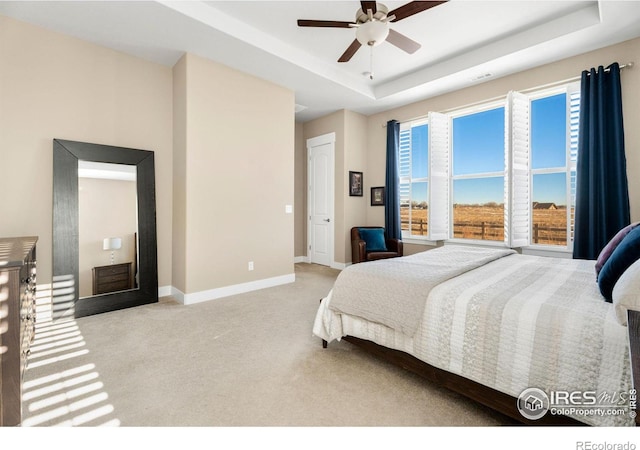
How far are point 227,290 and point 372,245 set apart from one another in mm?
2380

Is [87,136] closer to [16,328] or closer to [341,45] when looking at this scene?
[16,328]

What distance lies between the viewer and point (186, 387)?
1819mm

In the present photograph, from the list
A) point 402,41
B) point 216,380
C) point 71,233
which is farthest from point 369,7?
point 71,233

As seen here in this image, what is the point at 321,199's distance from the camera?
5797 millimetres

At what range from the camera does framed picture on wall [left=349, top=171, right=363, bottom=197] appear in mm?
5463

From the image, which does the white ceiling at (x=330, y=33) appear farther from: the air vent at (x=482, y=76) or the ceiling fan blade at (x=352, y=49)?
the ceiling fan blade at (x=352, y=49)

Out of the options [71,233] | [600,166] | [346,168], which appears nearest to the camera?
[71,233]

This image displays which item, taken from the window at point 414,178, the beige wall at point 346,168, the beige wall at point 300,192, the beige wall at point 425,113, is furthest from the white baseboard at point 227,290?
the window at point 414,178

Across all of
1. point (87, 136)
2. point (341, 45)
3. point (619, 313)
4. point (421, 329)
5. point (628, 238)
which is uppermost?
point (341, 45)

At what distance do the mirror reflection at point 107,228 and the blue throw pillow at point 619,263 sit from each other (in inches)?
157

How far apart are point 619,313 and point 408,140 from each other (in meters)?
4.49

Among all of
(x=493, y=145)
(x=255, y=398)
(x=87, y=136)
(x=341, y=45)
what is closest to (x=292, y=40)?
(x=341, y=45)

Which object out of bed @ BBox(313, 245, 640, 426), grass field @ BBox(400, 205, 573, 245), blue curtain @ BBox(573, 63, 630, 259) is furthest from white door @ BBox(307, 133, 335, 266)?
blue curtain @ BBox(573, 63, 630, 259)

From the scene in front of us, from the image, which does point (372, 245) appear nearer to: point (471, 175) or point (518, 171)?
point (471, 175)
